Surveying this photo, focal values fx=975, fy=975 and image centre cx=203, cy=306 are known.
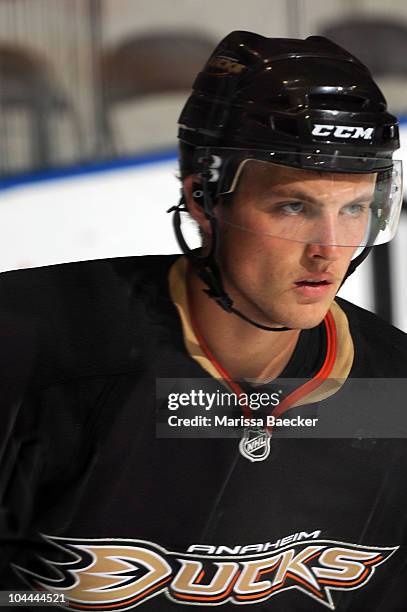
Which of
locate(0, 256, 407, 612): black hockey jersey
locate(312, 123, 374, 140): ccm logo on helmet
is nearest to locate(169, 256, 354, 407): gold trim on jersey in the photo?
locate(0, 256, 407, 612): black hockey jersey

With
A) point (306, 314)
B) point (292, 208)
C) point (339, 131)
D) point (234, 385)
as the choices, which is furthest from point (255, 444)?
point (339, 131)

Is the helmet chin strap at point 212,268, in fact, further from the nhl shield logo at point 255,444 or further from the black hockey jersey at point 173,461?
the nhl shield logo at point 255,444

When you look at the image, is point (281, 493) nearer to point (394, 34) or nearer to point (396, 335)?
point (396, 335)

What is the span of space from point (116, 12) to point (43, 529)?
689mm

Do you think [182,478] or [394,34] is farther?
[394,34]

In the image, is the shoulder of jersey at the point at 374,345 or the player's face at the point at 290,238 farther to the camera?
the shoulder of jersey at the point at 374,345

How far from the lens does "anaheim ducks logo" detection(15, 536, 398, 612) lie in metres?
1.26

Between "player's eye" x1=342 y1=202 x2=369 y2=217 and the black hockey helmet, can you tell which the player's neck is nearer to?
the black hockey helmet

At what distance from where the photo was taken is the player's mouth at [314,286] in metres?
1.23

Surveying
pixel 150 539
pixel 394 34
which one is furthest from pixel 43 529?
pixel 394 34

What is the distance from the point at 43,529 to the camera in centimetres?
125

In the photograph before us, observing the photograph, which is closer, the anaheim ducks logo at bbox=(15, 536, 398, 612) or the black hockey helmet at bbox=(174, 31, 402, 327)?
the black hockey helmet at bbox=(174, 31, 402, 327)

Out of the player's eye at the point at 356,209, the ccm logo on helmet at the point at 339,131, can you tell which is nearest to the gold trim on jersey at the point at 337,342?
the player's eye at the point at 356,209

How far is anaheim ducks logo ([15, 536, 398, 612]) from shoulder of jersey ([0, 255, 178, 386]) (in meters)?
0.23
